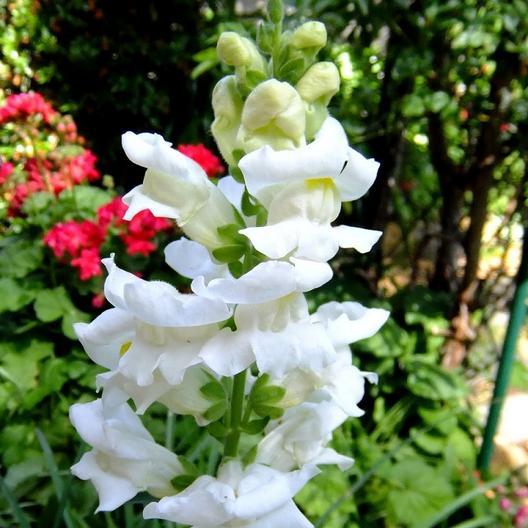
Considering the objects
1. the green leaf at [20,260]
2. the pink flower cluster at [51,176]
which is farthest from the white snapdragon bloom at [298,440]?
the pink flower cluster at [51,176]

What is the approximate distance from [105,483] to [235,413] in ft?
0.63

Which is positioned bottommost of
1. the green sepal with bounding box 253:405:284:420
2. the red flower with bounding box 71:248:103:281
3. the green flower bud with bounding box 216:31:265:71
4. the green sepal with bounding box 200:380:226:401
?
the green sepal with bounding box 253:405:284:420

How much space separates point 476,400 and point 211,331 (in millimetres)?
2024

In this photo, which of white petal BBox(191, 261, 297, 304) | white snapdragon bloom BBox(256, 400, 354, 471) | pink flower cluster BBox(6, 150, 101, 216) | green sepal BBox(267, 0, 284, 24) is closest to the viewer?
white petal BBox(191, 261, 297, 304)

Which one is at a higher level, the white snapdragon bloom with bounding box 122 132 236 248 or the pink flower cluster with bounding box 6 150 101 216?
the pink flower cluster with bounding box 6 150 101 216

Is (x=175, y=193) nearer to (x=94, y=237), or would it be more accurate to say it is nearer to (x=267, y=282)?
(x=267, y=282)

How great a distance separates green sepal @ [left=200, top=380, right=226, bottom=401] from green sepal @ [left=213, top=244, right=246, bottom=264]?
6.7 inches

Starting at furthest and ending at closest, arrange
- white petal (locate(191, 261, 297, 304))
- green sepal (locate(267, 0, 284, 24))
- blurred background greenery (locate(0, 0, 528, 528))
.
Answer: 1. blurred background greenery (locate(0, 0, 528, 528))
2. green sepal (locate(267, 0, 284, 24))
3. white petal (locate(191, 261, 297, 304))

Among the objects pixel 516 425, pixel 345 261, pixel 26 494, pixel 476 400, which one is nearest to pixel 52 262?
pixel 26 494

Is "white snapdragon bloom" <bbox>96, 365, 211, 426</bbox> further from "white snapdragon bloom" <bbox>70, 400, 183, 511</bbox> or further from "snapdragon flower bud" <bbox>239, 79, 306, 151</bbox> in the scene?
"snapdragon flower bud" <bbox>239, 79, 306, 151</bbox>

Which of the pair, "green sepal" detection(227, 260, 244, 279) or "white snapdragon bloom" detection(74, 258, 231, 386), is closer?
"white snapdragon bloom" detection(74, 258, 231, 386)

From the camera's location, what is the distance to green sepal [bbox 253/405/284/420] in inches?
32.9

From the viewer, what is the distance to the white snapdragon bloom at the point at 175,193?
0.74m

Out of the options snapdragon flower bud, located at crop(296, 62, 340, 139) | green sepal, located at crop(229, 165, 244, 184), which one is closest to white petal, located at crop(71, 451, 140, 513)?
green sepal, located at crop(229, 165, 244, 184)
